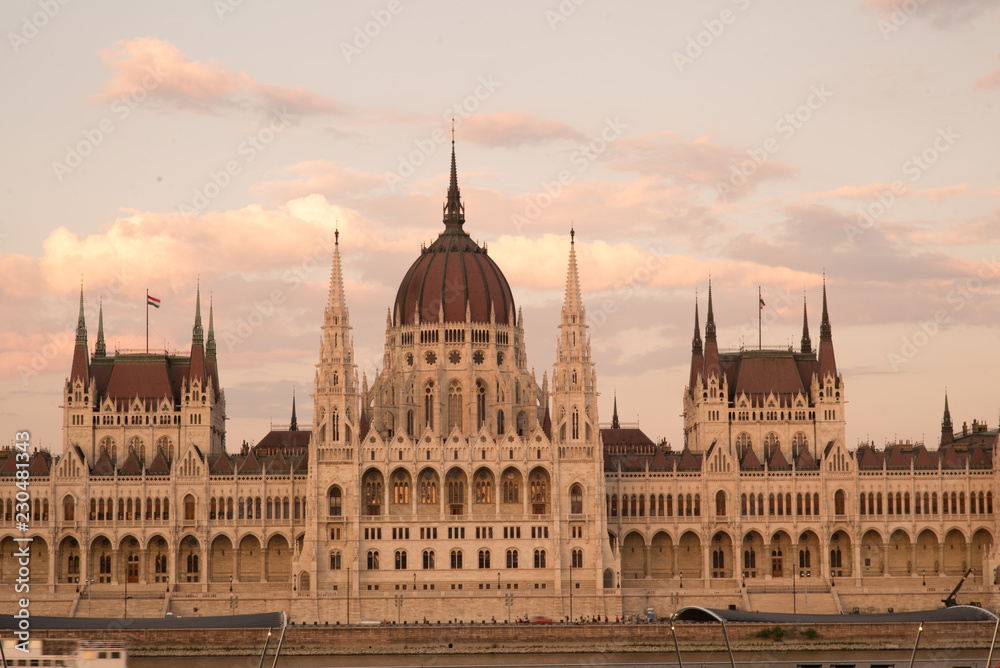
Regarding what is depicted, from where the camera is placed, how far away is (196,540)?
172 meters

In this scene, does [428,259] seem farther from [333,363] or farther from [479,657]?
[479,657]

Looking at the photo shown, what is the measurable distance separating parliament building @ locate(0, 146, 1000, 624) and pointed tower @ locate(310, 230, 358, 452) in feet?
0.62

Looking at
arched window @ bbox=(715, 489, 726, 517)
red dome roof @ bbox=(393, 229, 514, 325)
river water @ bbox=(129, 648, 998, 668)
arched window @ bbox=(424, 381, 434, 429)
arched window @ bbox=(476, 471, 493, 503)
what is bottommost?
river water @ bbox=(129, 648, 998, 668)

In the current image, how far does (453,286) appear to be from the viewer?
592 ft

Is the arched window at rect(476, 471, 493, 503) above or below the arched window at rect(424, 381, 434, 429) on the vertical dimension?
below

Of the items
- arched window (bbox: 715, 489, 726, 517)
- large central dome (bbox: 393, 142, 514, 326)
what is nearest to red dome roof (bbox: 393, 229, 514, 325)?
large central dome (bbox: 393, 142, 514, 326)

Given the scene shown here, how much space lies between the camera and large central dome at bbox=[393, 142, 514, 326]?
591 feet

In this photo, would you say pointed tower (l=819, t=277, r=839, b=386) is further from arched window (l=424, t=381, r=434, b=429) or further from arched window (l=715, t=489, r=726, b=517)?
arched window (l=424, t=381, r=434, b=429)

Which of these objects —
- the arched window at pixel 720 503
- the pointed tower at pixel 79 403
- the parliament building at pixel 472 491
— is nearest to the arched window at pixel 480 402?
the parliament building at pixel 472 491

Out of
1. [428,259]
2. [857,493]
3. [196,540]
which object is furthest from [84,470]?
[857,493]

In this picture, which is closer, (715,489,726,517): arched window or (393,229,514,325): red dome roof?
(715,489,726,517): arched window

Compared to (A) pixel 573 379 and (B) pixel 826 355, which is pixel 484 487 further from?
(B) pixel 826 355

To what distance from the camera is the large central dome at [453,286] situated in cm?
18000

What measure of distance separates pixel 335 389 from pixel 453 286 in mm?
18330
